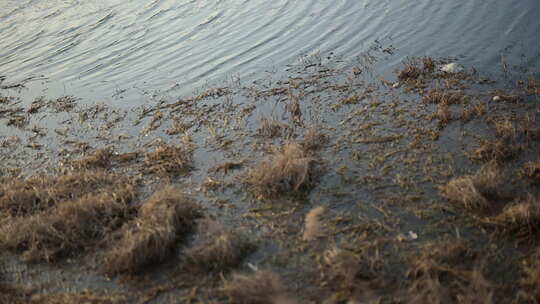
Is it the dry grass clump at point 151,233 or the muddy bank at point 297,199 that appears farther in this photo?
the dry grass clump at point 151,233

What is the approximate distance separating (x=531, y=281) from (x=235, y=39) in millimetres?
13419

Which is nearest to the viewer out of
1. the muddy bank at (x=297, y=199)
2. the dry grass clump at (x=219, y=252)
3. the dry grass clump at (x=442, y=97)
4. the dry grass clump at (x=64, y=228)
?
the muddy bank at (x=297, y=199)

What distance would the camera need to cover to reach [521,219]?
19.7 feet

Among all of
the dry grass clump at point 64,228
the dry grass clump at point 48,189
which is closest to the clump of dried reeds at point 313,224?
the dry grass clump at point 64,228

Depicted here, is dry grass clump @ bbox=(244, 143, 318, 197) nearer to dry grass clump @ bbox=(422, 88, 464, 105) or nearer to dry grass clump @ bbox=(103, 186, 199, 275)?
dry grass clump @ bbox=(103, 186, 199, 275)

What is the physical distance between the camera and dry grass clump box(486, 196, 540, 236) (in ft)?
19.4

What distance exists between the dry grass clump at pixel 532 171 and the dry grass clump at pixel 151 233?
563 centimetres

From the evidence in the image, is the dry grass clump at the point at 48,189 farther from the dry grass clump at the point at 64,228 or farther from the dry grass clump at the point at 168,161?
the dry grass clump at the point at 168,161

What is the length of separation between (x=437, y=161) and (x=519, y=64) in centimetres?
481

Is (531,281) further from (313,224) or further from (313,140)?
(313,140)

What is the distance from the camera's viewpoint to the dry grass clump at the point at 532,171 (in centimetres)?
689

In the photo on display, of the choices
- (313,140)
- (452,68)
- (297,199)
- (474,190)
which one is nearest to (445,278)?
(474,190)

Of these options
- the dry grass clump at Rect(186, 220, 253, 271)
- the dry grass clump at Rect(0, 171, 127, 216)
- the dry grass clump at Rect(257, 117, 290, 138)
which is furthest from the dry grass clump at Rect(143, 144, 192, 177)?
the dry grass clump at Rect(186, 220, 253, 271)

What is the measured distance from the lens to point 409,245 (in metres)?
6.18
